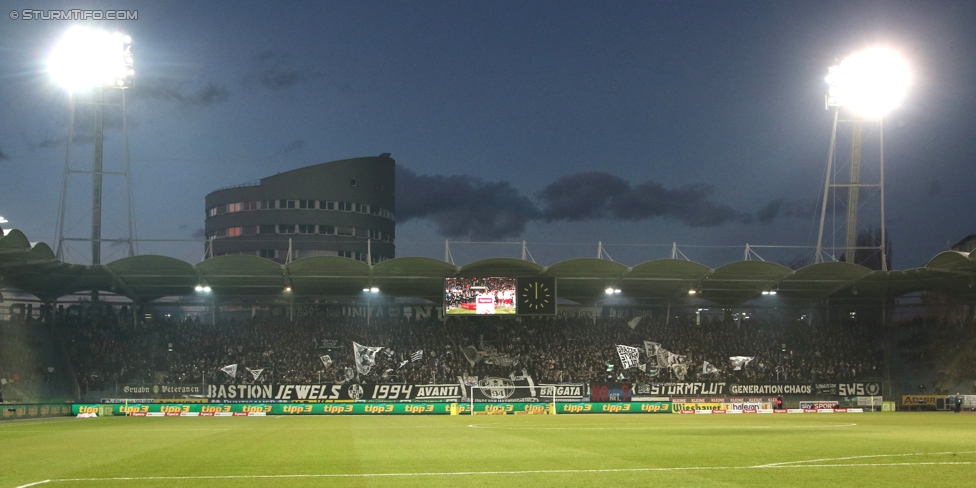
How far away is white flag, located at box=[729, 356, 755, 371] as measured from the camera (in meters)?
54.1

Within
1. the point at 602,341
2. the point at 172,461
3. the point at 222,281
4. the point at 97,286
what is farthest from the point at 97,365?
the point at 172,461

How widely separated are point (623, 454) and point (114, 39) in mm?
42464

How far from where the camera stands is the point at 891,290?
5625 centimetres

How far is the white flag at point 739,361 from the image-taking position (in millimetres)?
54125

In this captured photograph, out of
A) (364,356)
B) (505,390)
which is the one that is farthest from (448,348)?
(505,390)

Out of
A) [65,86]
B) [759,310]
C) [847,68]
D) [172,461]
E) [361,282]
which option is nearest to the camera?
[172,461]

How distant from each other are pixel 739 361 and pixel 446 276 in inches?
812

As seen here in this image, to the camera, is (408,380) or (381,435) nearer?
(381,435)

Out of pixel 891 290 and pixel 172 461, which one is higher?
pixel 891 290

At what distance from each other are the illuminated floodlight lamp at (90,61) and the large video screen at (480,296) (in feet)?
76.5

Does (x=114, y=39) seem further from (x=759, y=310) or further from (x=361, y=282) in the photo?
(x=759, y=310)

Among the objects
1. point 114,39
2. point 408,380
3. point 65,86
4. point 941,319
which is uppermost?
point 114,39

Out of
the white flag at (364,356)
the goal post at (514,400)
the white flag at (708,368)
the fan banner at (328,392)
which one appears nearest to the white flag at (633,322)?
the white flag at (708,368)

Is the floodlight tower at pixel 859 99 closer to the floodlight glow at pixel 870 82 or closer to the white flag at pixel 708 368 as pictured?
the floodlight glow at pixel 870 82
